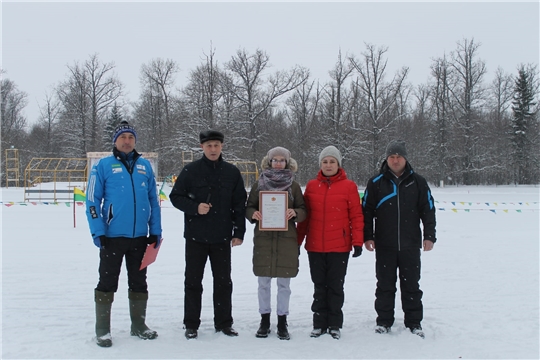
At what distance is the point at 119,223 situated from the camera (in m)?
4.03

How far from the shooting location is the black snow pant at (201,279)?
4281 millimetres

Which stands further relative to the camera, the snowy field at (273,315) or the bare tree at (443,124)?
the bare tree at (443,124)

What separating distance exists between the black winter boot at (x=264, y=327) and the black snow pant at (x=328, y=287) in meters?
0.47

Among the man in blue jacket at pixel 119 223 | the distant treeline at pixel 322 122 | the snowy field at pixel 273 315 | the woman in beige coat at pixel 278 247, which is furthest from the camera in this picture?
the distant treeline at pixel 322 122

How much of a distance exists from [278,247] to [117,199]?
5.23 ft

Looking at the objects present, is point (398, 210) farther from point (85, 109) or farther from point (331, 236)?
point (85, 109)

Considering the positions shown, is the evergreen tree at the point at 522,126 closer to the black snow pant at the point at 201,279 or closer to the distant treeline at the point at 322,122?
the distant treeline at the point at 322,122

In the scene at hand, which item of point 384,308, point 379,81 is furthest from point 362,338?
point 379,81

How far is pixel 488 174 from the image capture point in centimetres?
4303

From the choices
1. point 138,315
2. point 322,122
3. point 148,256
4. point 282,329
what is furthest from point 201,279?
point 322,122

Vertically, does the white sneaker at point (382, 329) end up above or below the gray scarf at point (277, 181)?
below

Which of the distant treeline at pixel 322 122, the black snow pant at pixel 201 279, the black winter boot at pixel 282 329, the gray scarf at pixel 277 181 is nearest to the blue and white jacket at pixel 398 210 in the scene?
the gray scarf at pixel 277 181

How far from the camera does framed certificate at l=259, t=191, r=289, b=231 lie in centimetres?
422

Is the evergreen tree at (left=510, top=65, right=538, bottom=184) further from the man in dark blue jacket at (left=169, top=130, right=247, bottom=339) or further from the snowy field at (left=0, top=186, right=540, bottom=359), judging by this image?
the man in dark blue jacket at (left=169, top=130, right=247, bottom=339)
